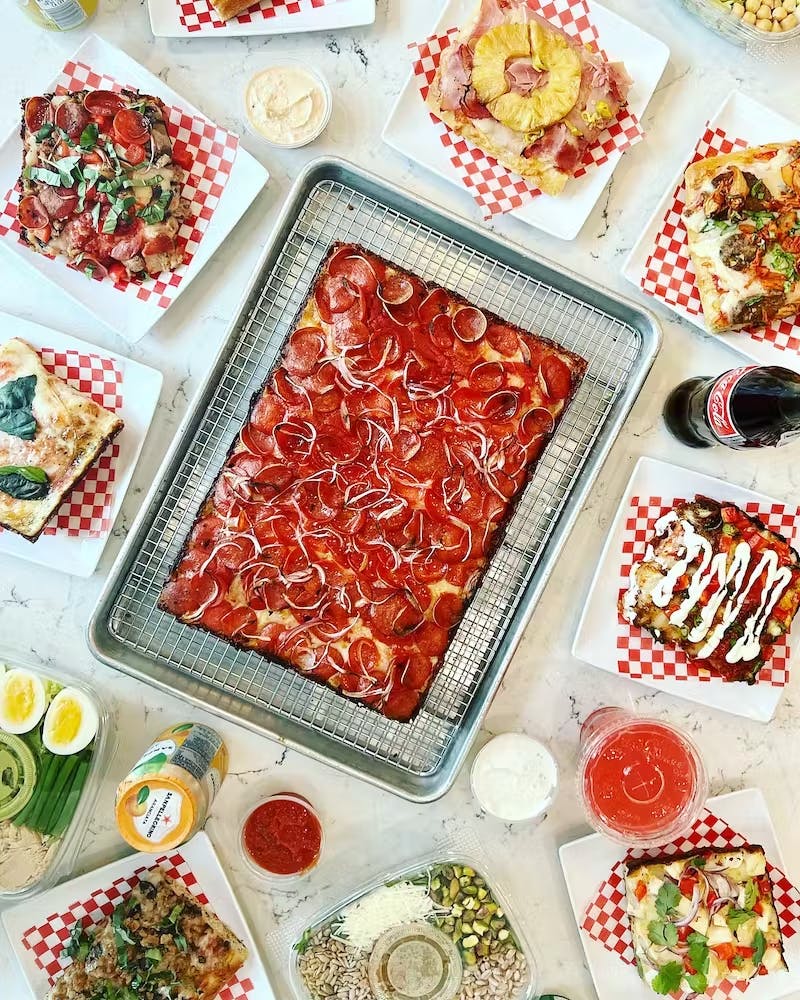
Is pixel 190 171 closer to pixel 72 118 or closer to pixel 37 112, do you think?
pixel 72 118

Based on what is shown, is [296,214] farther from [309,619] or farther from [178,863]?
[178,863]

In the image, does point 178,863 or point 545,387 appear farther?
point 178,863

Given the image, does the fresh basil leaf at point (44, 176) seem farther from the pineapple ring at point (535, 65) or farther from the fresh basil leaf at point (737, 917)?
the fresh basil leaf at point (737, 917)

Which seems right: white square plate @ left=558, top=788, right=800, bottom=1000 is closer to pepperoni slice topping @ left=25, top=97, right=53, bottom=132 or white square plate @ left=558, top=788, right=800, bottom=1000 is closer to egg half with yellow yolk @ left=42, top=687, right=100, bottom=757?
egg half with yellow yolk @ left=42, top=687, right=100, bottom=757

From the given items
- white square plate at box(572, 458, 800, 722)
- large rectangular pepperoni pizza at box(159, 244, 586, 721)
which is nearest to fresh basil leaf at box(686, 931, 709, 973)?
white square plate at box(572, 458, 800, 722)

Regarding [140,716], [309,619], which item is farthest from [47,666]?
[309,619]

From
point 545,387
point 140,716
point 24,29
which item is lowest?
point 140,716
